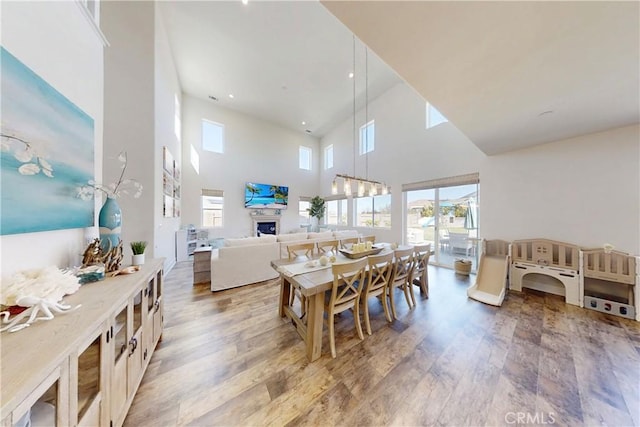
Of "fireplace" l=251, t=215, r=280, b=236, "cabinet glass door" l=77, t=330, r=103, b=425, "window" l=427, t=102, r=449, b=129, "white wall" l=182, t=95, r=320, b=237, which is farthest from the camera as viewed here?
"fireplace" l=251, t=215, r=280, b=236

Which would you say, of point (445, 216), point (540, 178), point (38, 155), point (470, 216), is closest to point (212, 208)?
point (38, 155)

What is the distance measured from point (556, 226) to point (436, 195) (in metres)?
1.94

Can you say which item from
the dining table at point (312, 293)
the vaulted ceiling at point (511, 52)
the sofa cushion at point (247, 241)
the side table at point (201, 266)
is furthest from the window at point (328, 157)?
the dining table at point (312, 293)

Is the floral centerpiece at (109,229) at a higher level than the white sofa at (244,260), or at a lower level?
higher

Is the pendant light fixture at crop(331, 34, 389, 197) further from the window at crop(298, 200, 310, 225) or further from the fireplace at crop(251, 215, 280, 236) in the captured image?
the fireplace at crop(251, 215, 280, 236)

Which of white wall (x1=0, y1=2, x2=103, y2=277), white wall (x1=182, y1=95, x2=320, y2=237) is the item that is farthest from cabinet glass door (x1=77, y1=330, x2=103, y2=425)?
white wall (x1=182, y1=95, x2=320, y2=237)

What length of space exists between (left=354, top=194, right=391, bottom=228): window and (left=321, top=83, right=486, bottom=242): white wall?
0.21 m

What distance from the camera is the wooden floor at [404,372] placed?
1362mm

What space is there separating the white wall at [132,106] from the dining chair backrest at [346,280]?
303 centimetres

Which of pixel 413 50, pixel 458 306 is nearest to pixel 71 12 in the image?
pixel 413 50

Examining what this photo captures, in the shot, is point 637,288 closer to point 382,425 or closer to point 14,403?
point 382,425

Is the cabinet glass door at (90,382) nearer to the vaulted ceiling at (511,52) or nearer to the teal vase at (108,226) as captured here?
the teal vase at (108,226)

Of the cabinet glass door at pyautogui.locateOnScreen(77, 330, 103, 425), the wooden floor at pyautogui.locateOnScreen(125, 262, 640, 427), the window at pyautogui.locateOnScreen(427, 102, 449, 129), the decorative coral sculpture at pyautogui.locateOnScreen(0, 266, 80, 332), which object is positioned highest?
the window at pyautogui.locateOnScreen(427, 102, 449, 129)

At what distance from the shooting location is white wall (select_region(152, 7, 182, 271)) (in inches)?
129
